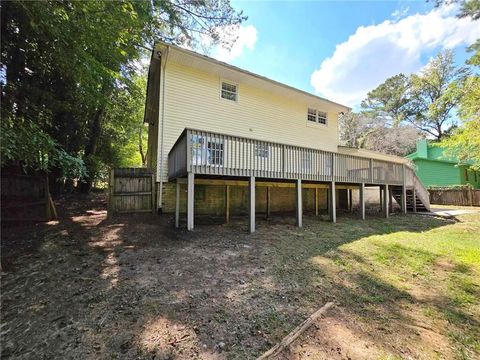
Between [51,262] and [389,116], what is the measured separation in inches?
1493

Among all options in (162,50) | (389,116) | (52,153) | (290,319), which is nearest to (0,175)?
(52,153)

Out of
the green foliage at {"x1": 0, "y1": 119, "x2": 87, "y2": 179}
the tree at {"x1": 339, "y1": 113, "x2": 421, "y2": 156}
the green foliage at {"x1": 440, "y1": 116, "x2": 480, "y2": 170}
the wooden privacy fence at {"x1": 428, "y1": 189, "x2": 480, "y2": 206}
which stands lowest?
the wooden privacy fence at {"x1": 428, "y1": 189, "x2": 480, "y2": 206}

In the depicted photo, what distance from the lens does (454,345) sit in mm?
2857

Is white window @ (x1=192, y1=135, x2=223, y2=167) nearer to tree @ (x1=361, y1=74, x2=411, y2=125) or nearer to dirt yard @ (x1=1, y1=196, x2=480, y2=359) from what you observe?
dirt yard @ (x1=1, y1=196, x2=480, y2=359)

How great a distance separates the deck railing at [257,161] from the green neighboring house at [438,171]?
15.7 meters

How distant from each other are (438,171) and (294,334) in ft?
85.7

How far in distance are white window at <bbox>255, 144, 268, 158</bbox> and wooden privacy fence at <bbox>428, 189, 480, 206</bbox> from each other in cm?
1899

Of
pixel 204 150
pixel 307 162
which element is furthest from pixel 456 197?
pixel 204 150

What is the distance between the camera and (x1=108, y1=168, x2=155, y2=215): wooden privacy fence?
28.5 feet

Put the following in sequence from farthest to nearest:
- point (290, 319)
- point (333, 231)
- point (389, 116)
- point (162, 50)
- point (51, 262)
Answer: point (389, 116) → point (162, 50) → point (333, 231) → point (51, 262) → point (290, 319)

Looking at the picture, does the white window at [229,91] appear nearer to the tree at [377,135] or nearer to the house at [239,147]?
the house at [239,147]

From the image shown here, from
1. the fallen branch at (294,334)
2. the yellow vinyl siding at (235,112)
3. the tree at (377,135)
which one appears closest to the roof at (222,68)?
the yellow vinyl siding at (235,112)

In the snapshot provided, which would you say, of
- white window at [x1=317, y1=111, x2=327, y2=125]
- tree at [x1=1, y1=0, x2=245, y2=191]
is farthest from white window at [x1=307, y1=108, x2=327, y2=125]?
tree at [x1=1, y1=0, x2=245, y2=191]

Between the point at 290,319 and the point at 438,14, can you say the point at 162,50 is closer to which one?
the point at 290,319
